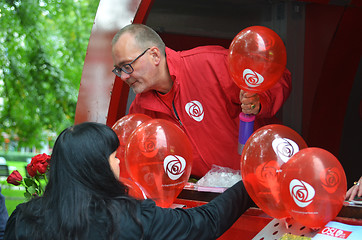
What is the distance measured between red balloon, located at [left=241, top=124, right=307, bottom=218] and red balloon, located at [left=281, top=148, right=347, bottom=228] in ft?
0.39

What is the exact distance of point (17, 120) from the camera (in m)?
8.97

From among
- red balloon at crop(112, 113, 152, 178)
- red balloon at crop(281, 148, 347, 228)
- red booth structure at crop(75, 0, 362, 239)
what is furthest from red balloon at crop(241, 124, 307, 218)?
red booth structure at crop(75, 0, 362, 239)

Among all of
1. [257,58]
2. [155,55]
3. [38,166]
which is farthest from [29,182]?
[257,58]

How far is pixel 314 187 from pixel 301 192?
55 millimetres

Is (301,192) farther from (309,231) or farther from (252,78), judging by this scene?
(252,78)

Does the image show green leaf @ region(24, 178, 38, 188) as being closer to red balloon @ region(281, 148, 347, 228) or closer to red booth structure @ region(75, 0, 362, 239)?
red booth structure @ region(75, 0, 362, 239)

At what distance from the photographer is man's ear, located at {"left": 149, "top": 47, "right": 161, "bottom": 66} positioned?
9.24 ft

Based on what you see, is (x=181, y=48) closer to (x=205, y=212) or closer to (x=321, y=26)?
(x=321, y=26)

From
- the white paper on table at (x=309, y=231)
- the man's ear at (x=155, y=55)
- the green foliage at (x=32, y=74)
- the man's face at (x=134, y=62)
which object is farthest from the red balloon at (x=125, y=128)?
the green foliage at (x=32, y=74)

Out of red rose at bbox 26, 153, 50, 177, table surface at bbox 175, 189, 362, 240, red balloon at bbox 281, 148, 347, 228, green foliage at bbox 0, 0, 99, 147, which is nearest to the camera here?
red balloon at bbox 281, 148, 347, 228

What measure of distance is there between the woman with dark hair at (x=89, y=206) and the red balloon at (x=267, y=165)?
342 millimetres

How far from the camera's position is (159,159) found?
2.13m

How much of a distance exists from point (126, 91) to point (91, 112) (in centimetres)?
30

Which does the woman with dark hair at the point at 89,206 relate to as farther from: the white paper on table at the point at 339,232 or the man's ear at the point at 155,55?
the man's ear at the point at 155,55
